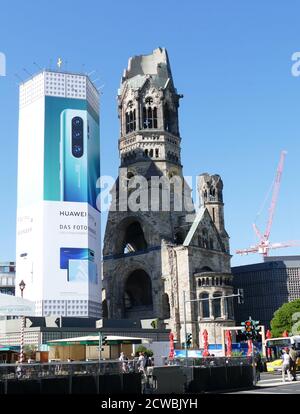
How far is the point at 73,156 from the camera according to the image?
80.3 metres

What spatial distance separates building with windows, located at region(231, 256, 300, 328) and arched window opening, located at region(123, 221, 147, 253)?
98.5ft

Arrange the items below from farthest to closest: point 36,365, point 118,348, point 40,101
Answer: point 40,101, point 118,348, point 36,365

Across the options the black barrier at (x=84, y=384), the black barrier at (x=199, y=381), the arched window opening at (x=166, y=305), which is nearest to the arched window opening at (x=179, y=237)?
the arched window opening at (x=166, y=305)

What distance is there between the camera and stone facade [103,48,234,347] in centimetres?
8400

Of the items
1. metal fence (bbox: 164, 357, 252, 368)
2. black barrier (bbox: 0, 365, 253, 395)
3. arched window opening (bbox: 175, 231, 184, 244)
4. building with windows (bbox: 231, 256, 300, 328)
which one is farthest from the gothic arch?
black barrier (bbox: 0, 365, 253, 395)

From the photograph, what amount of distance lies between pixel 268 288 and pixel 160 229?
40291 millimetres

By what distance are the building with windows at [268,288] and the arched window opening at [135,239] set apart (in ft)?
98.5

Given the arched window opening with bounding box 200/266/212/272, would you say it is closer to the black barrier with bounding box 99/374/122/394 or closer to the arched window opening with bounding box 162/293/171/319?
the arched window opening with bounding box 162/293/171/319

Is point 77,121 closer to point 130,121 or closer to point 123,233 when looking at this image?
point 130,121

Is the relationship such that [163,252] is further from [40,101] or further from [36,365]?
[36,365]

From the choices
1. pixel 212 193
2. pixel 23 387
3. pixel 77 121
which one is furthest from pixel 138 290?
pixel 23 387

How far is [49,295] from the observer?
247 ft
